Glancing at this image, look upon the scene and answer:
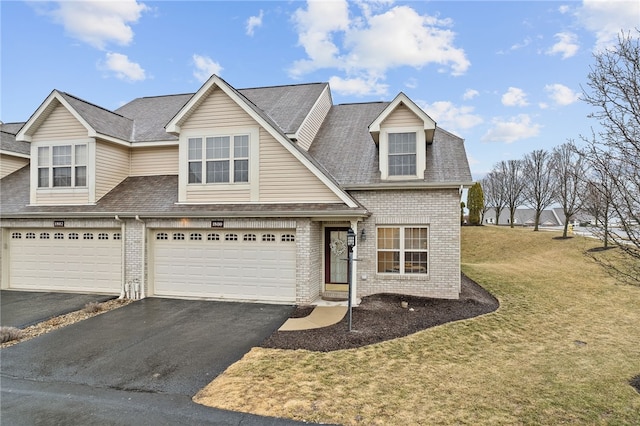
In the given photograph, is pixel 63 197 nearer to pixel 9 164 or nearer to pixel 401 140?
pixel 9 164

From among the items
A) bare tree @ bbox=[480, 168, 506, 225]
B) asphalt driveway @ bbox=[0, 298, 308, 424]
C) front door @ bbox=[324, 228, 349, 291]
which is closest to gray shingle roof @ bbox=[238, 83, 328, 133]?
front door @ bbox=[324, 228, 349, 291]

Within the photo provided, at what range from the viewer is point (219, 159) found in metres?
11.8

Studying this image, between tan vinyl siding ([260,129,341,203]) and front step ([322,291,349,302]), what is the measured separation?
11.2 ft

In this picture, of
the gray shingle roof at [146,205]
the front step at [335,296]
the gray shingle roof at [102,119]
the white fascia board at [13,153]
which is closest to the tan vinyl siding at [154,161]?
the gray shingle roof at [146,205]

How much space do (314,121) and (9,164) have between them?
49.2 feet

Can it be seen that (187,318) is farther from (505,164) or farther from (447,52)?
(505,164)

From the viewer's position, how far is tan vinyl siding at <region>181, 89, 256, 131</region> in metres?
11.6

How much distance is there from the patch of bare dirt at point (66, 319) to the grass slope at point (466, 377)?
589 cm

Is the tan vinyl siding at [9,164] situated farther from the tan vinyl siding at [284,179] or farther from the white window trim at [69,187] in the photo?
the tan vinyl siding at [284,179]

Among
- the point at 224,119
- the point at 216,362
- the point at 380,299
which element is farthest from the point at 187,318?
the point at 224,119

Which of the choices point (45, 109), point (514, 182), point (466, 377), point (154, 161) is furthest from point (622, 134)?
point (514, 182)

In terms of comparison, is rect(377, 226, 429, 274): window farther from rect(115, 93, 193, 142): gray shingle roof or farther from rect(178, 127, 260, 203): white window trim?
rect(115, 93, 193, 142): gray shingle roof

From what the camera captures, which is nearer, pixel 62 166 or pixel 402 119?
pixel 402 119

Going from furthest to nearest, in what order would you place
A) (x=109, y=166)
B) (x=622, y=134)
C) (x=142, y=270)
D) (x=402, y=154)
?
(x=109, y=166) → (x=142, y=270) → (x=402, y=154) → (x=622, y=134)
